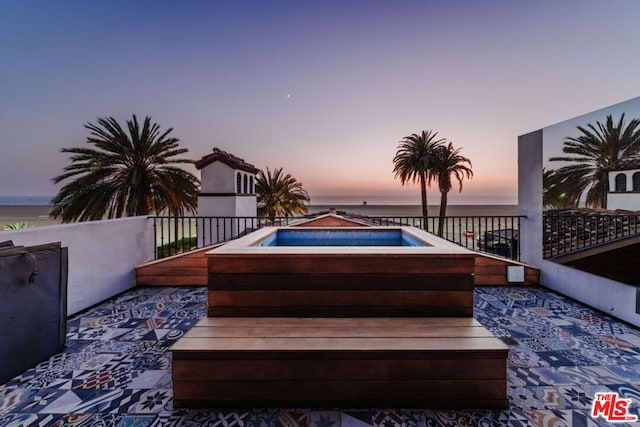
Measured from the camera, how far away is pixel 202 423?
1.53 metres

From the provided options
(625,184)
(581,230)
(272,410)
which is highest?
(625,184)

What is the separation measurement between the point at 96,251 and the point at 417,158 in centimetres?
1369

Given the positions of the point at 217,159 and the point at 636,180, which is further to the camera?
the point at 217,159

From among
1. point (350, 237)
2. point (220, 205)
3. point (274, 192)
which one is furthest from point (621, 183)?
point (274, 192)

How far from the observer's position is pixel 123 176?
671 centimetres

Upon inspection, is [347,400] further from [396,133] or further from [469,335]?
[396,133]

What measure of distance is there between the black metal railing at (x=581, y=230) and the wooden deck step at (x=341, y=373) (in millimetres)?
2479

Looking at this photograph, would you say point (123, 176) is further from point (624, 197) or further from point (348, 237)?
point (624, 197)

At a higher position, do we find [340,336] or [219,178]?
[219,178]

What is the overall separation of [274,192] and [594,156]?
11180 mm

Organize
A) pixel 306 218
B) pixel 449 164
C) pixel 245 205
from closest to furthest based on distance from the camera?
pixel 306 218
pixel 245 205
pixel 449 164

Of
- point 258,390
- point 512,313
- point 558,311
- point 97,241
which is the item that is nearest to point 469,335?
point 258,390

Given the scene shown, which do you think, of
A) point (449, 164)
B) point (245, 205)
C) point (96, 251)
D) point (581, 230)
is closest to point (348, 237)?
point (581, 230)

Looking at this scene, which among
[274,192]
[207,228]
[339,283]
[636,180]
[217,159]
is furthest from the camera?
[274,192]
